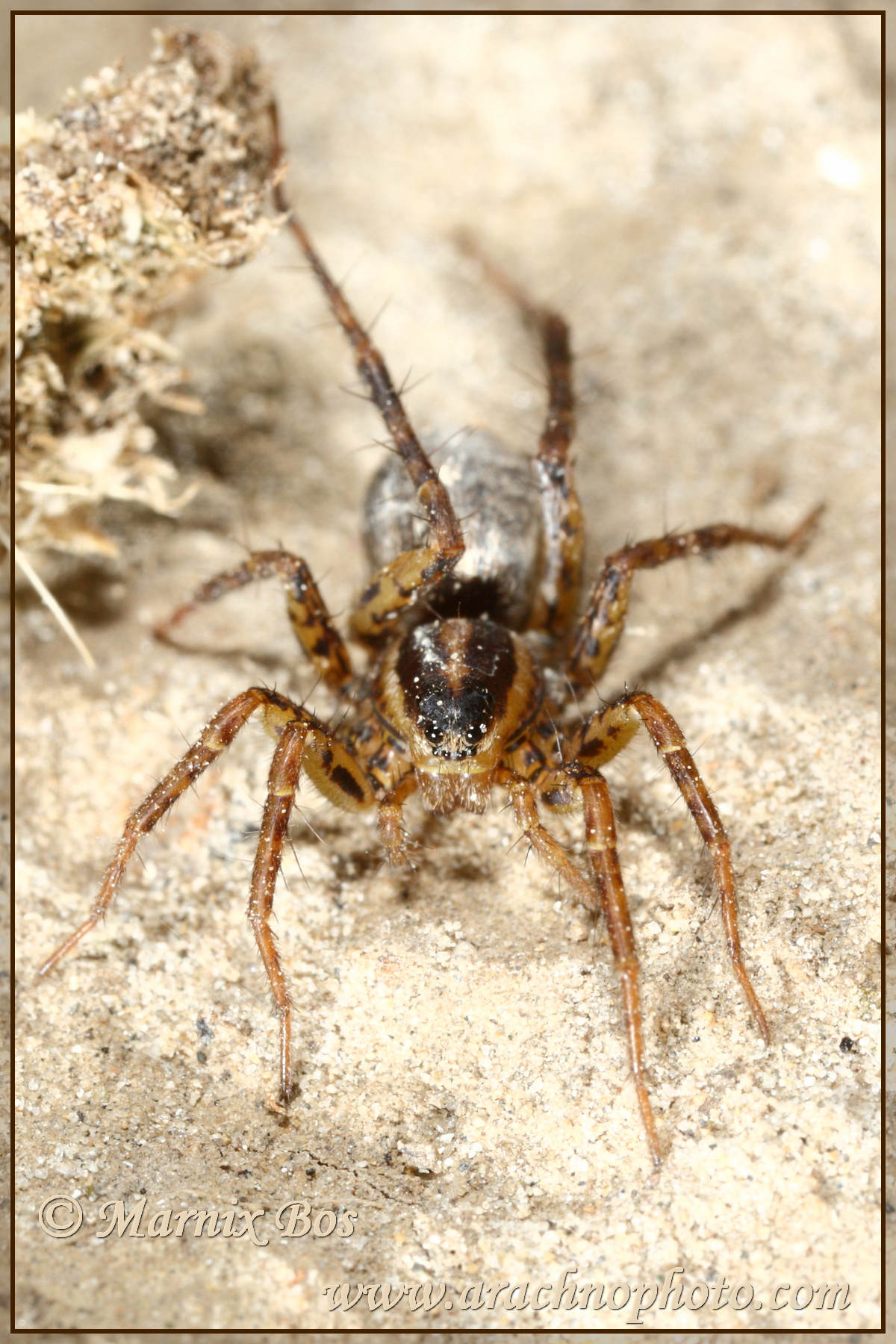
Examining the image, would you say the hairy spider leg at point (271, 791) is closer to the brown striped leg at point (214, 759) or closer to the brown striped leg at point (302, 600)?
the brown striped leg at point (214, 759)

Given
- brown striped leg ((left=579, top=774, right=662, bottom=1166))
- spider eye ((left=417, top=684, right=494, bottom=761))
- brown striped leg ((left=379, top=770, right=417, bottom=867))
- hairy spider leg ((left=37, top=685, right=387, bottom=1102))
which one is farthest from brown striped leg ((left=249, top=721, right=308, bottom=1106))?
brown striped leg ((left=579, top=774, right=662, bottom=1166))

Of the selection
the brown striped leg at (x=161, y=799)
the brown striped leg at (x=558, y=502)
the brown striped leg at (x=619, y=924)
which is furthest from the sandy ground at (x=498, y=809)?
the brown striped leg at (x=558, y=502)

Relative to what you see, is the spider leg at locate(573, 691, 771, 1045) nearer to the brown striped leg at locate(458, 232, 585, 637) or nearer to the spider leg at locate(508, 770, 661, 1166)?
the spider leg at locate(508, 770, 661, 1166)

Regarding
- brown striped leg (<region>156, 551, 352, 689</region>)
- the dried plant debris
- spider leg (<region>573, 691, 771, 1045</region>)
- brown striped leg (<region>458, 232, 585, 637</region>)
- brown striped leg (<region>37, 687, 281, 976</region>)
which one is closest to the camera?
spider leg (<region>573, 691, 771, 1045</region>)

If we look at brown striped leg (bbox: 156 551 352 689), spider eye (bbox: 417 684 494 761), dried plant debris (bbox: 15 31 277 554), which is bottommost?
spider eye (bbox: 417 684 494 761)

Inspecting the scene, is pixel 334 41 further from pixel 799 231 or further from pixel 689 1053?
pixel 689 1053

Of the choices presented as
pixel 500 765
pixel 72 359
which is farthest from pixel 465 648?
pixel 72 359
